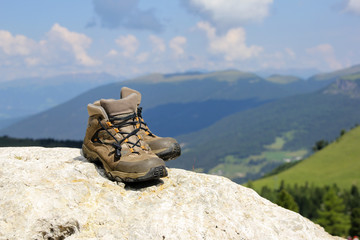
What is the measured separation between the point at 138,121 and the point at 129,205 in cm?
232

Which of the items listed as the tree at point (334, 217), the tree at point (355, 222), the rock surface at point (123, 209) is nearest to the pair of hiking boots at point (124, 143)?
the rock surface at point (123, 209)

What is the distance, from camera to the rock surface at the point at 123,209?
499 cm

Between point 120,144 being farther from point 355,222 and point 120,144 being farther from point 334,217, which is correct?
point 334,217

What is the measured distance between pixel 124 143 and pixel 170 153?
118 cm

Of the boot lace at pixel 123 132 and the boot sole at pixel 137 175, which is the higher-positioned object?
the boot lace at pixel 123 132

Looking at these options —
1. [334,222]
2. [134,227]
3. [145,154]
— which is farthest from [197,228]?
[334,222]

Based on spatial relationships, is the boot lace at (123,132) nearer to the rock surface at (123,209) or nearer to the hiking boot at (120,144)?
the hiking boot at (120,144)

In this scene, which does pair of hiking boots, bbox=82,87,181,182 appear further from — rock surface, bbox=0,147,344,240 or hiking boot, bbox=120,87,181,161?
rock surface, bbox=0,147,344,240

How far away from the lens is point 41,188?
5484 millimetres

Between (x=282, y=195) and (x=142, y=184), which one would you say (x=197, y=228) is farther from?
(x=282, y=195)

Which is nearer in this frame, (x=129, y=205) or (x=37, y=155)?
(x=129, y=205)

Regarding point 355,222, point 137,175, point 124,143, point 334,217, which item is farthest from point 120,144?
point 334,217

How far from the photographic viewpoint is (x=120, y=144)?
21.2 ft

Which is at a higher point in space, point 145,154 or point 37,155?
point 145,154
